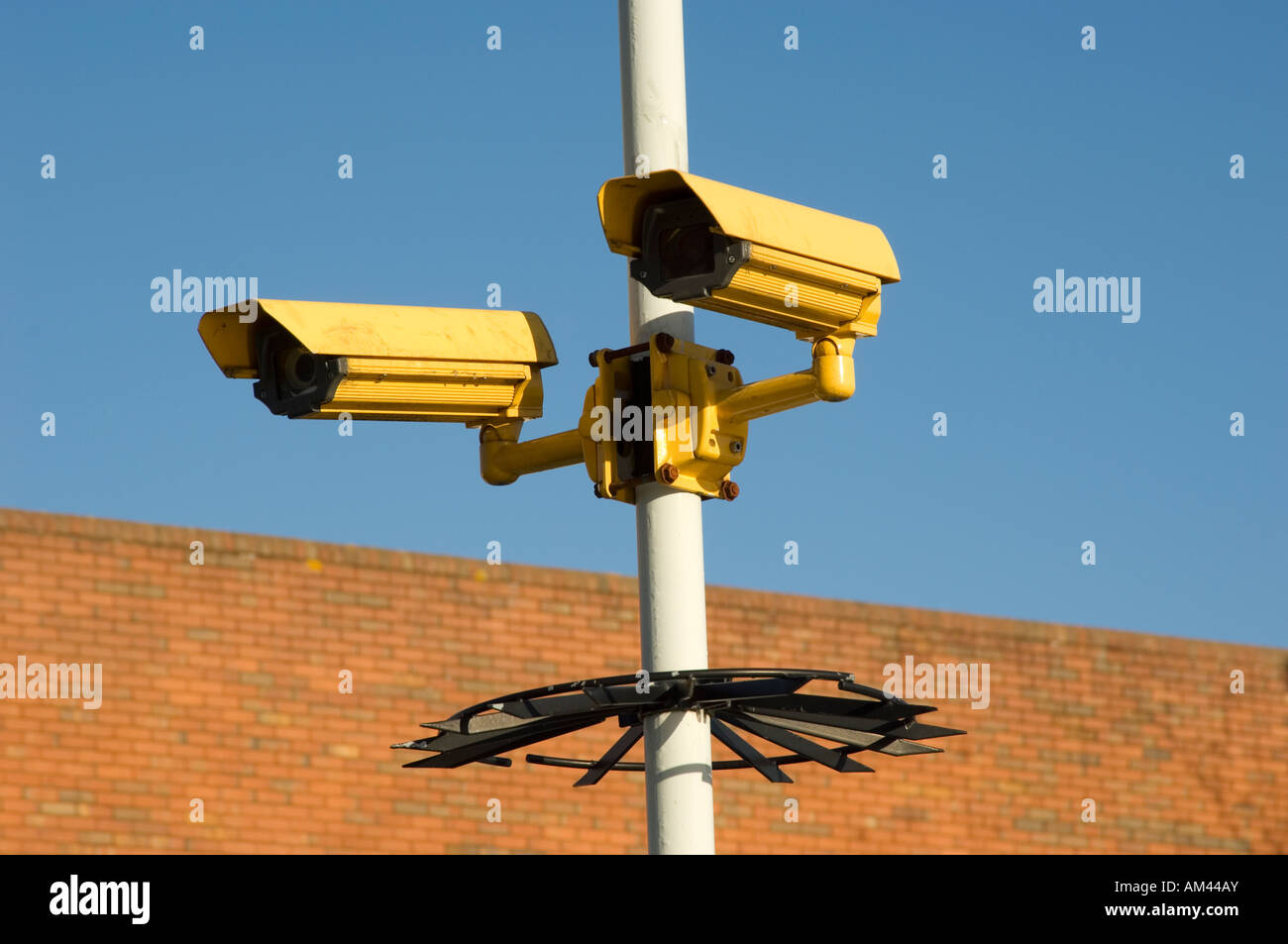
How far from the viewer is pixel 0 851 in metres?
14.1

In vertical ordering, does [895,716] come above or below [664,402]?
below

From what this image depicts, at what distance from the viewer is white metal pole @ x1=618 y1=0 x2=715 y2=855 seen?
581 cm

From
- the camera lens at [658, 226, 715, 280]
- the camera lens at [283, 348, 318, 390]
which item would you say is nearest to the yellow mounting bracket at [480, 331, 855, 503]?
the camera lens at [658, 226, 715, 280]

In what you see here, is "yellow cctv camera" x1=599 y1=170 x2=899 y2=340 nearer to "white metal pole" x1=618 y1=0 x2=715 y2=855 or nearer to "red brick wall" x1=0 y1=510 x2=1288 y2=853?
"white metal pole" x1=618 y1=0 x2=715 y2=855

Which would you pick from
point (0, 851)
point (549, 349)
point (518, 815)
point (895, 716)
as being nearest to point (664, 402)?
point (549, 349)

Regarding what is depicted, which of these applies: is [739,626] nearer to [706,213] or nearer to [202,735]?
[202,735]

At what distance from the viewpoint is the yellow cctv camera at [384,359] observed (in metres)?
6.22

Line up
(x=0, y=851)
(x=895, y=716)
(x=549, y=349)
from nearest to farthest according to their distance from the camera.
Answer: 1. (x=895, y=716)
2. (x=549, y=349)
3. (x=0, y=851)

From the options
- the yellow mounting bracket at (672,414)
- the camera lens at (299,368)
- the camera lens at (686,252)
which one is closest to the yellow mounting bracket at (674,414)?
the yellow mounting bracket at (672,414)

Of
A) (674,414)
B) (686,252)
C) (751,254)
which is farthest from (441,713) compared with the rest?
(751,254)

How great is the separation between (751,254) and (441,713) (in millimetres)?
10943

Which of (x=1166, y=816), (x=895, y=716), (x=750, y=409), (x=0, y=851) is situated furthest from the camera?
(x=1166, y=816)

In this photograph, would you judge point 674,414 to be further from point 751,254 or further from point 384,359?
point 384,359
